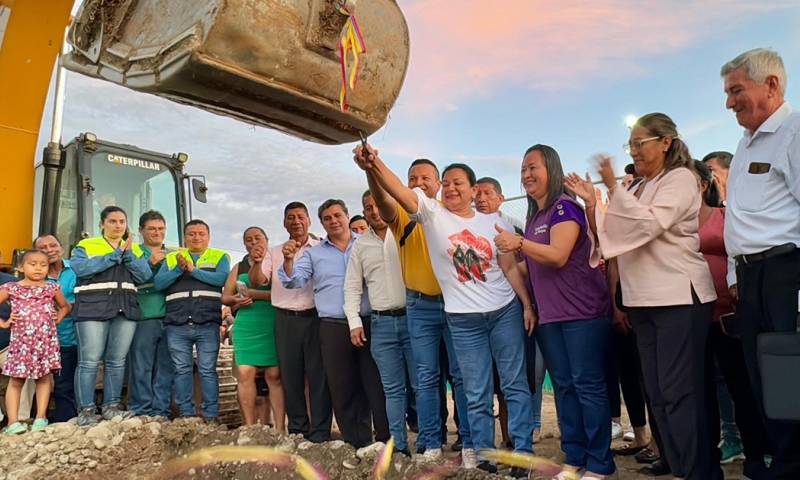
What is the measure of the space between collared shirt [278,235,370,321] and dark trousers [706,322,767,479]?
2362 millimetres

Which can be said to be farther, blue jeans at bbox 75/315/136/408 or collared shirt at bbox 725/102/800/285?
blue jeans at bbox 75/315/136/408

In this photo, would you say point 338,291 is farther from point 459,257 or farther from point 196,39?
point 196,39

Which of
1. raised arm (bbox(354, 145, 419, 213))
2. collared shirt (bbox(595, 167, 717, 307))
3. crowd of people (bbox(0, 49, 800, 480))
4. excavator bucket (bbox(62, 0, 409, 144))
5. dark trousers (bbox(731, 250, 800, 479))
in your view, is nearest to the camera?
excavator bucket (bbox(62, 0, 409, 144))

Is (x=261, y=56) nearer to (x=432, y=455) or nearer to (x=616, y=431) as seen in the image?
A: (x=432, y=455)

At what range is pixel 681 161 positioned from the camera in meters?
3.09

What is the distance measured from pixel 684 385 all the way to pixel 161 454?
3.01 m

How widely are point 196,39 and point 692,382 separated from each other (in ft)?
8.14

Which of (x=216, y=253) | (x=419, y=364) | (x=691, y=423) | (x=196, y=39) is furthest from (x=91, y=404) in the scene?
(x=691, y=423)

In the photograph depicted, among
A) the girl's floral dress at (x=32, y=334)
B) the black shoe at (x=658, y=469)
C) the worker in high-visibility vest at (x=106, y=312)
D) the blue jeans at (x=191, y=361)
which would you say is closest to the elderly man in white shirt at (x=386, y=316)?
the black shoe at (x=658, y=469)

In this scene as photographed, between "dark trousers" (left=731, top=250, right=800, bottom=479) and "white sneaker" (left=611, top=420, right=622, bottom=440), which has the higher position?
"dark trousers" (left=731, top=250, right=800, bottom=479)

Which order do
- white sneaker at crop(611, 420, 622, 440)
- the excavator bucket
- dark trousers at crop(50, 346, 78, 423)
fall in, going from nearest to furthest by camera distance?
the excavator bucket
white sneaker at crop(611, 420, 622, 440)
dark trousers at crop(50, 346, 78, 423)

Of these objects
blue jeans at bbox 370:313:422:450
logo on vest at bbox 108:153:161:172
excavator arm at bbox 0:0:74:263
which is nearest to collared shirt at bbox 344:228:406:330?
blue jeans at bbox 370:313:422:450

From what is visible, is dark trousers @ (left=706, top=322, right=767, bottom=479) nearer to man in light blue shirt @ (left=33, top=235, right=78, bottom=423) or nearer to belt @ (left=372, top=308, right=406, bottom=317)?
belt @ (left=372, top=308, right=406, bottom=317)

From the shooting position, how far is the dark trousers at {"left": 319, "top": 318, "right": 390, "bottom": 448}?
4.34 metres
